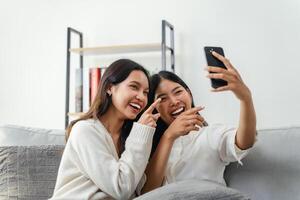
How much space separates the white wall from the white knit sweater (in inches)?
44.6

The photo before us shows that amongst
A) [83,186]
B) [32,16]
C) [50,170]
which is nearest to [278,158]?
[83,186]

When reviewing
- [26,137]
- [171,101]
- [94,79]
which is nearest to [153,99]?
[171,101]

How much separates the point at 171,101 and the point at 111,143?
29cm

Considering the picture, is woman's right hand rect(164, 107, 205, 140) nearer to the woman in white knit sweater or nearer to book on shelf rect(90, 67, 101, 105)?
the woman in white knit sweater

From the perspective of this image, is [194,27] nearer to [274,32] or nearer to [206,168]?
[274,32]

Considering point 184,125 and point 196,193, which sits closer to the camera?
point 196,193

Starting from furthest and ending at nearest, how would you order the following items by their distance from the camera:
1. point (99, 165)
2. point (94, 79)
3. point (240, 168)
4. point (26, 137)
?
point (94, 79), point (26, 137), point (240, 168), point (99, 165)

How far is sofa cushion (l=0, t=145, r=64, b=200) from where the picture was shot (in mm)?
1375

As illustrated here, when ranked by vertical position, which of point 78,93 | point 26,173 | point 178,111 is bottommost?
point 26,173

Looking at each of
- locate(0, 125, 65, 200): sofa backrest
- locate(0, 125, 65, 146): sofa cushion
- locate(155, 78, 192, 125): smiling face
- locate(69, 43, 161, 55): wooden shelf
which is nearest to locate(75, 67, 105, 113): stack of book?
locate(69, 43, 161, 55): wooden shelf

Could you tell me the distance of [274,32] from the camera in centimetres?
207

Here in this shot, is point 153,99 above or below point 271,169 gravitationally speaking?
above

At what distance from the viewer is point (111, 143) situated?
115 cm

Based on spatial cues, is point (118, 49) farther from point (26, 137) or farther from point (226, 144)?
point (226, 144)
